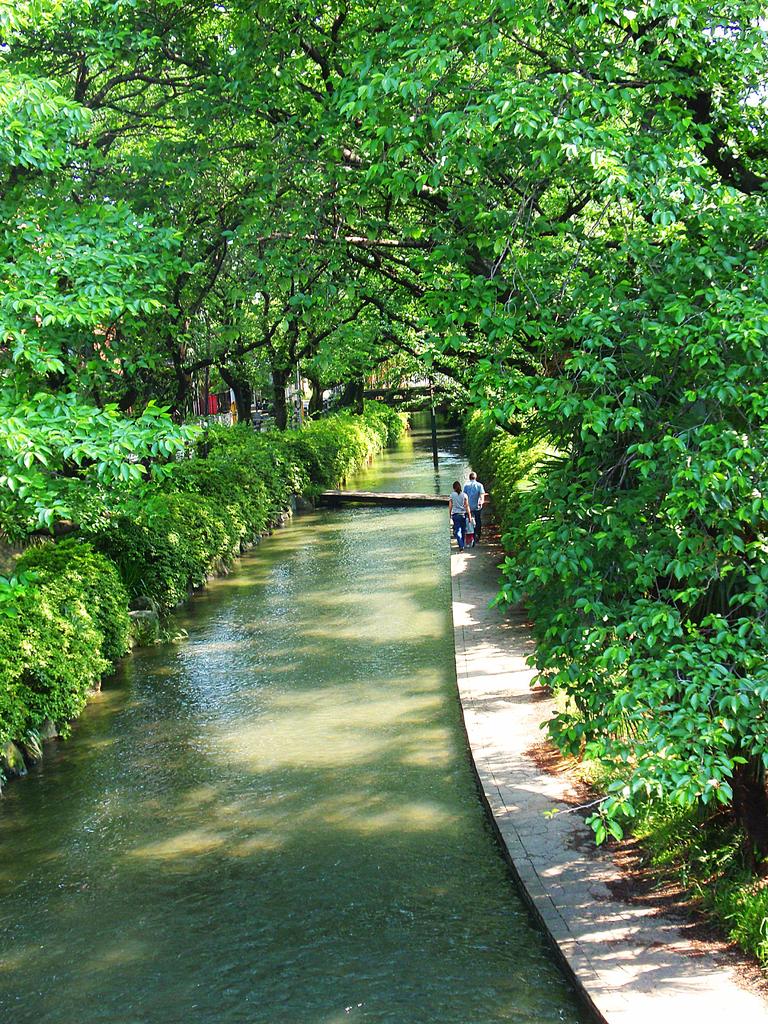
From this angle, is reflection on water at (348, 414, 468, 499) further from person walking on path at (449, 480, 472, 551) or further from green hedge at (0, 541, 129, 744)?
green hedge at (0, 541, 129, 744)

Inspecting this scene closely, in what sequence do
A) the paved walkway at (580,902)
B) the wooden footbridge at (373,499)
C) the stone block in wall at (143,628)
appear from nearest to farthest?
the paved walkway at (580,902) < the stone block in wall at (143,628) < the wooden footbridge at (373,499)

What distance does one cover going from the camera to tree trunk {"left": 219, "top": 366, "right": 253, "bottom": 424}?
3030 cm

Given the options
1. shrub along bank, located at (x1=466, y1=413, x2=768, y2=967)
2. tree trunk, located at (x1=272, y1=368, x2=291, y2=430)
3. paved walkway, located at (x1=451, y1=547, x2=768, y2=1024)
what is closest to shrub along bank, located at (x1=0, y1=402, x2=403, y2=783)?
tree trunk, located at (x1=272, y1=368, x2=291, y2=430)

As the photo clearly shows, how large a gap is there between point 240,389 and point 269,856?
84.4ft

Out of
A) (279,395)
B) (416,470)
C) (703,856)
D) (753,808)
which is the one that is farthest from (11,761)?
(416,470)

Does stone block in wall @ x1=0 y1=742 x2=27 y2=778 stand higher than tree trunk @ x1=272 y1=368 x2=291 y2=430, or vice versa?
tree trunk @ x1=272 y1=368 x2=291 y2=430

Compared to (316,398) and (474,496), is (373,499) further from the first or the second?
(316,398)

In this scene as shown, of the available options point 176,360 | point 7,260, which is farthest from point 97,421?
point 176,360

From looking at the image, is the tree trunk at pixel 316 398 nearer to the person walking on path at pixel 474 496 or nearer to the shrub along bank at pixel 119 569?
the shrub along bank at pixel 119 569

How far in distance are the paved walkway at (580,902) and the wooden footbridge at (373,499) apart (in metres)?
17.8

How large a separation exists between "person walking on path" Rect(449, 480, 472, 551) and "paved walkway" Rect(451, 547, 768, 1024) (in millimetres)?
8207

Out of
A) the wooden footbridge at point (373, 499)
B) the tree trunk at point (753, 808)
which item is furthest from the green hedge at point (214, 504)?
the tree trunk at point (753, 808)

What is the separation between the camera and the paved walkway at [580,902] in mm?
6160

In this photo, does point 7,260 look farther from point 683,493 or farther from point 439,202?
point 683,493
